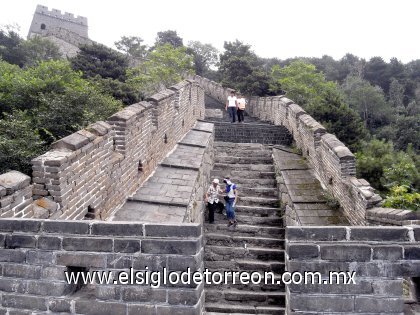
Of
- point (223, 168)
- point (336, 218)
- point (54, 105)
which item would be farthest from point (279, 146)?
point (54, 105)

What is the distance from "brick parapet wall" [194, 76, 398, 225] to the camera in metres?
6.02

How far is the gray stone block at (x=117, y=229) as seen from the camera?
2502 mm

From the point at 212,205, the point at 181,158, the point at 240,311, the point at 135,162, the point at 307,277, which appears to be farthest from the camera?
the point at 181,158

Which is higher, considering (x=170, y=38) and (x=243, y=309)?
(x=170, y=38)

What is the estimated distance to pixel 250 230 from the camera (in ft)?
24.6

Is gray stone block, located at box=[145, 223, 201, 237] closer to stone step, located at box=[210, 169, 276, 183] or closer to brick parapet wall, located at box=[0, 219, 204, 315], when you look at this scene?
brick parapet wall, located at box=[0, 219, 204, 315]

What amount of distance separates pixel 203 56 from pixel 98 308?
43793mm

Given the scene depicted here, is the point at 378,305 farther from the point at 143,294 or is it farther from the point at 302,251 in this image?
the point at 143,294

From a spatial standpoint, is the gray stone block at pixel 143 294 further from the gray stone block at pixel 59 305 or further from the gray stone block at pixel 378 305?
the gray stone block at pixel 378 305

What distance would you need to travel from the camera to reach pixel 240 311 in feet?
19.8

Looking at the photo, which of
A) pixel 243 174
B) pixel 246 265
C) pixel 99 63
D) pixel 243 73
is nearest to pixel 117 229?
pixel 246 265

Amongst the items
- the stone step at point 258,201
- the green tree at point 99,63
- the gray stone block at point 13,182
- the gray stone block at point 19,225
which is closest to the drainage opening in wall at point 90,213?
the gray stone block at point 13,182

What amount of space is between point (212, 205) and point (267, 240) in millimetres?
1338

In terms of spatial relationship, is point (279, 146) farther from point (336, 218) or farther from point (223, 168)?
point (336, 218)
